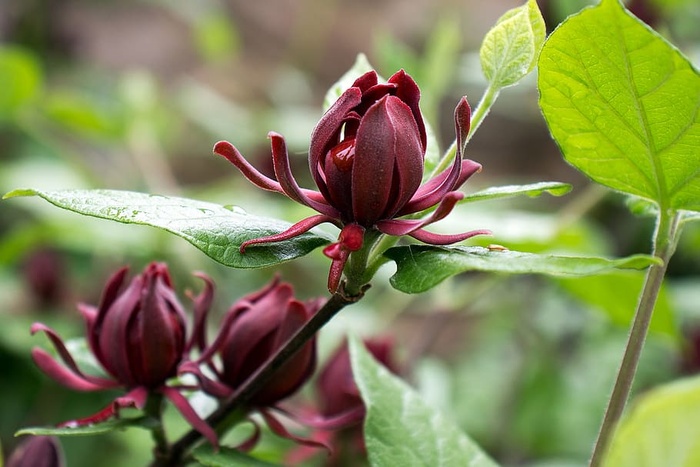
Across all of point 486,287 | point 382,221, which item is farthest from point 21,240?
point 382,221

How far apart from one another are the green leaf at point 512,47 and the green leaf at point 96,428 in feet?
1.06

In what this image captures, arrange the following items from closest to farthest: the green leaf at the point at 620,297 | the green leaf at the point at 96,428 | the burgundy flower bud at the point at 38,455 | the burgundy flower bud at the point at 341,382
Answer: the green leaf at the point at 96,428, the burgundy flower bud at the point at 38,455, the burgundy flower bud at the point at 341,382, the green leaf at the point at 620,297

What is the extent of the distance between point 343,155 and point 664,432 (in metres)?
0.22

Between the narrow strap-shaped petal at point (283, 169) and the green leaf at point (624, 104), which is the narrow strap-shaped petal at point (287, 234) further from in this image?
the green leaf at point (624, 104)

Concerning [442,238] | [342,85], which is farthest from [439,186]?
[342,85]

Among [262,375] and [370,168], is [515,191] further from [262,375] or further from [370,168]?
[262,375]

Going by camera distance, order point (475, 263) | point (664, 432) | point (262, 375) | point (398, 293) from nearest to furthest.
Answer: point (664, 432)
point (475, 263)
point (262, 375)
point (398, 293)

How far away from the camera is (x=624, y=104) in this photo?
17.6 inches

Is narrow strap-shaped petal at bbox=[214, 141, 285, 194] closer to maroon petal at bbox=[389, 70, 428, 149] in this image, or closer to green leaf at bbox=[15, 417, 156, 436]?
maroon petal at bbox=[389, 70, 428, 149]

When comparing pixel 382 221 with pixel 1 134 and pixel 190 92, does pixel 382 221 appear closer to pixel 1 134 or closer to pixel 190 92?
pixel 190 92

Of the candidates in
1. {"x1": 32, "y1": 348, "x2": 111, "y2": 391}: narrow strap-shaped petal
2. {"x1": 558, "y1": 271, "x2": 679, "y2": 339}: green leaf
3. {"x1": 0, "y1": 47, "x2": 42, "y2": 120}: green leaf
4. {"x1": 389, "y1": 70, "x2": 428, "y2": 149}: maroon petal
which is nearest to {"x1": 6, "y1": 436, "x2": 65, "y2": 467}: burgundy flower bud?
{"x1": 32, "y1": 348, "x2": 111, "y2": 391}: narrow strap-shaped petal

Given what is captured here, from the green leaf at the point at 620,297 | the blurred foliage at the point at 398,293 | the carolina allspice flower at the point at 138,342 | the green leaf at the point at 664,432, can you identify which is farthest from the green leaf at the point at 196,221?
the green leaf at the point at 620,297

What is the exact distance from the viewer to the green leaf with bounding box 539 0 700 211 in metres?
0.41

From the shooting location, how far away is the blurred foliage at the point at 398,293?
1273mm
